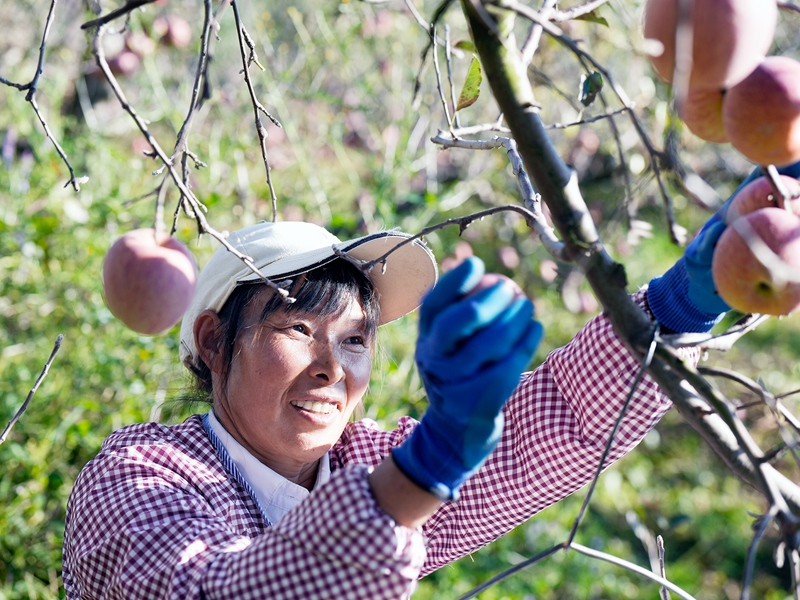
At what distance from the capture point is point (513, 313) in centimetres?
75

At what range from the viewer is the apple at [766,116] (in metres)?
0.67

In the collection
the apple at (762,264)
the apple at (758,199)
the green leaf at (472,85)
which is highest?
the green leaf at (472,85)

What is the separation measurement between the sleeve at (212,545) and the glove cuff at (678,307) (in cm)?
42

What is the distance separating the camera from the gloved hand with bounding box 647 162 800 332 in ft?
2.80

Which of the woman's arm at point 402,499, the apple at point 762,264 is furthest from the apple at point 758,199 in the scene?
the woman's arm at point 402,499

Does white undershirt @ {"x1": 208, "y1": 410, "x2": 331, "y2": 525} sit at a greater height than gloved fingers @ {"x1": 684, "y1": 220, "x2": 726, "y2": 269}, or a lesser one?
lesser

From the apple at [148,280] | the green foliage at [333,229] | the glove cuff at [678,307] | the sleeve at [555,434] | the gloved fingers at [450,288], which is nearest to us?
the gloved fingers at [450,288]

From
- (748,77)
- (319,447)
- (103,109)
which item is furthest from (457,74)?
(748,77)

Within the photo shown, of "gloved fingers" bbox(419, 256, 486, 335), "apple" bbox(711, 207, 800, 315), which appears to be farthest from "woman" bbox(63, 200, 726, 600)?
"apple" bbox(711, 207, 800, 315)

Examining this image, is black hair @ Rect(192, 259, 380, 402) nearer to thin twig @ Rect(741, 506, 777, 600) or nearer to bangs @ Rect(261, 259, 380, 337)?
bangs @ Rect(261, 259, 380, 337)

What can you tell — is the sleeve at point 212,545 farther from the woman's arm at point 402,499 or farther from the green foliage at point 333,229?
the green foliage at point 333,229

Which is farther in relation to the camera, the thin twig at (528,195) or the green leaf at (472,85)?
the green leaf at (472,85)

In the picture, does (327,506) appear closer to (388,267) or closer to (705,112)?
(705,112)

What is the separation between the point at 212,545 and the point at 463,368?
354 mm
